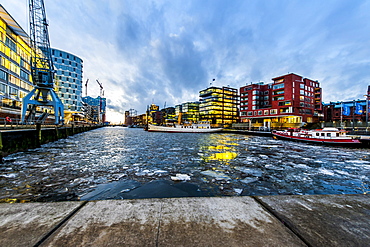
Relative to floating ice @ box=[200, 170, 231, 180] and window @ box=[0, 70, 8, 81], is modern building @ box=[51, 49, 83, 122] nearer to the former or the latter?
window @ box=[0, 70, 8, 81]

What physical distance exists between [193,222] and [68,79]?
107 metres

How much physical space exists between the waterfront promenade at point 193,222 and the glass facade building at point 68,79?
9692cm

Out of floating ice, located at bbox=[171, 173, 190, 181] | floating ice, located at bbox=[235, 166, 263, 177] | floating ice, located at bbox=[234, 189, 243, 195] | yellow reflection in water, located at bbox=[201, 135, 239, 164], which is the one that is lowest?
yellow reflection in water, located at bbox=[201, 135, 239, 164]

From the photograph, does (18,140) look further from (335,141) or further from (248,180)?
(335,141)

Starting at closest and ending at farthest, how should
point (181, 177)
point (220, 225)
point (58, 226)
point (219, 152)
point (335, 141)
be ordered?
1. point (58, 226)
2. point (220, 225)
3. point (181, 177)
4. point (219, 152)
5. point (335, 141)

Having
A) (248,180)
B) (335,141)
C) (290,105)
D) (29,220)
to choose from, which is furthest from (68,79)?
(290,105)

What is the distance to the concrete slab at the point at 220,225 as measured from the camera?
6.70 feet

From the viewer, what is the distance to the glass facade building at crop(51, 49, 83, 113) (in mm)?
82312

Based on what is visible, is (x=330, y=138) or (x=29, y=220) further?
(x=330, y=138)

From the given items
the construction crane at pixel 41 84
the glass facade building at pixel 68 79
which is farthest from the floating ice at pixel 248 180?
the glass facade building at pixel 68 79

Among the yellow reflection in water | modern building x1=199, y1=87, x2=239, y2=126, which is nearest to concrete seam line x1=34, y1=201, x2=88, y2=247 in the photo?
the yellow reflection in water

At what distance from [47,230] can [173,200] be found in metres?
1.98

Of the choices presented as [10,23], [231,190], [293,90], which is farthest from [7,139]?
[293,90]

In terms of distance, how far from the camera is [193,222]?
248cm
